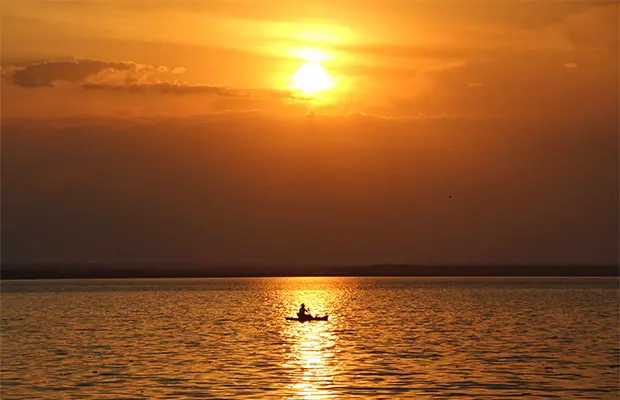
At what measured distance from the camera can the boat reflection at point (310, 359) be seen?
4959 cm

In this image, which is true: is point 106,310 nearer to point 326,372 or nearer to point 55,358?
point 55,358

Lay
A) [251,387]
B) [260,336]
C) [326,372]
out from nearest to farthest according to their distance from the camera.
→ [251,387], [326,372], [260,336]

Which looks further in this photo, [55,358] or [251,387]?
[55,358]

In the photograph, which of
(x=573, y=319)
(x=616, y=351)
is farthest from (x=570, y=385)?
(x=573, y=319)

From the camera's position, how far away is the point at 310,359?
64.1 meters

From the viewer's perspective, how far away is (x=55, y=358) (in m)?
65.9

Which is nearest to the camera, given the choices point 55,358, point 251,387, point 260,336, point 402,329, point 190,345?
point 251,387

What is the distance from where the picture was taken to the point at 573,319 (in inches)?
4183

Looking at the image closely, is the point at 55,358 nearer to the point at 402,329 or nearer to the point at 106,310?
the point at 402,329

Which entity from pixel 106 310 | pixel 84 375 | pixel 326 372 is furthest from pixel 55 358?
pixel 106 310

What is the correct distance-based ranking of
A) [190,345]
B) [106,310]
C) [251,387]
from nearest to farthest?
1. [251,387]
2. [190,345]
3. [106,310]

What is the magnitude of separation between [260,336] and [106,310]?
180 ft

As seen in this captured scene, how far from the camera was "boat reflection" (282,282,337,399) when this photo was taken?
163 ft

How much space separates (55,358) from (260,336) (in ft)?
69.2
